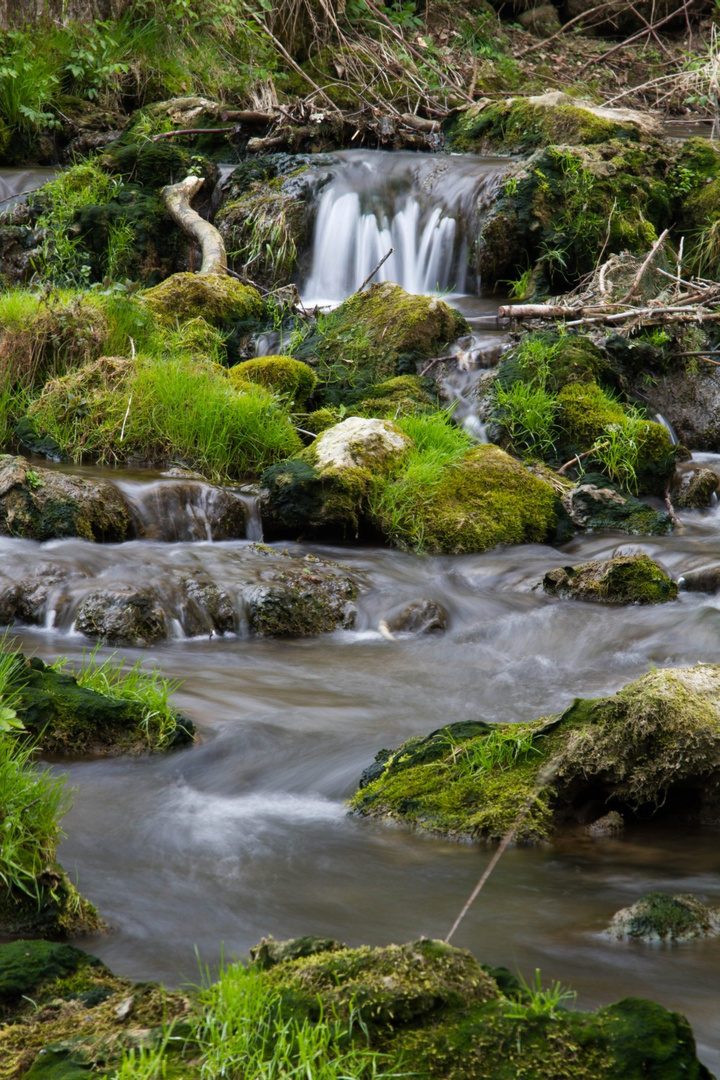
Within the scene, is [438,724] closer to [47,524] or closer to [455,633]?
[455,633]

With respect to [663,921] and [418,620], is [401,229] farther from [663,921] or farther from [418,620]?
[663,921]

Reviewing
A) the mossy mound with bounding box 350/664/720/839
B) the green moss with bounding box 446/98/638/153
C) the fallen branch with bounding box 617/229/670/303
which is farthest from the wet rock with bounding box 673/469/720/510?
the green moss with bounding box 446/98/638/153

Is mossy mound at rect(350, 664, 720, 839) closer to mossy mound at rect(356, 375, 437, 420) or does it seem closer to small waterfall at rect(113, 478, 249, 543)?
small waterfall at rect(113, 478, 249, 543)

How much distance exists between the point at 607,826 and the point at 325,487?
3.85 meters

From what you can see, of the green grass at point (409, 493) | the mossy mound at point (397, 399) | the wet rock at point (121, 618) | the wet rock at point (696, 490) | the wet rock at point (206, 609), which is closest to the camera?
the wet rock at point (121, 618)

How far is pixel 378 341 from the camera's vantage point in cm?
900

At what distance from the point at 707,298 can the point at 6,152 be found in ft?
29.3

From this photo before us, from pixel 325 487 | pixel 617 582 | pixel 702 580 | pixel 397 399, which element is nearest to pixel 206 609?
pixel 325 487

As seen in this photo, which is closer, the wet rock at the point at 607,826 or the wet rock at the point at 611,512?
the wet rock at the point at 607,826

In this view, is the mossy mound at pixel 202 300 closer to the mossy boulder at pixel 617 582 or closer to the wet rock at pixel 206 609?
the wet rock at pixel 206 609

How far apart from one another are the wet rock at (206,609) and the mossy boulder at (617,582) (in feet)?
6.74

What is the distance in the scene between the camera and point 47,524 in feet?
19.7

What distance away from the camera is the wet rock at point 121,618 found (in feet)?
16.8

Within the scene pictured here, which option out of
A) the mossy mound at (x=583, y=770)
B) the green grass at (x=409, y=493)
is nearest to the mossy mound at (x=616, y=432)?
the green grass at (x=409, y=493)
